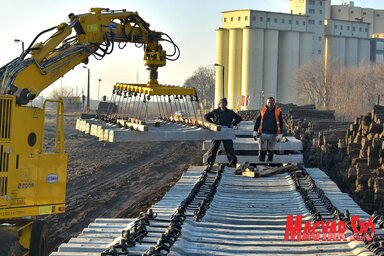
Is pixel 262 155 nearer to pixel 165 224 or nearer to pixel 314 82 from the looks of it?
pixel 165 224

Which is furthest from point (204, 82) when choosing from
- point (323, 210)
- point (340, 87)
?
point (323, 210)

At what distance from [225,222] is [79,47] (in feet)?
17.1

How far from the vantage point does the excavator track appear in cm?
677

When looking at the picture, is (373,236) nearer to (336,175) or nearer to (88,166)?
(336,175)

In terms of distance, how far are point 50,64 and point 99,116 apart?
361 cm

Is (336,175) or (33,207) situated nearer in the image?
(33,207)

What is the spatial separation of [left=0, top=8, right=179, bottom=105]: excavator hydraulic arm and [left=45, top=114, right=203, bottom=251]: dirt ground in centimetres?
373

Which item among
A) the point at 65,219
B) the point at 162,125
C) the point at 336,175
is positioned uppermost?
the point at 162,125

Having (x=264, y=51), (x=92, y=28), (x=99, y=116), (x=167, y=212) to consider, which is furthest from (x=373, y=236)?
(x=264, y=51)

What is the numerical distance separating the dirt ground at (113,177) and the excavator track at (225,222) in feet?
14.1

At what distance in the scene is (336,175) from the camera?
17562 millimetres

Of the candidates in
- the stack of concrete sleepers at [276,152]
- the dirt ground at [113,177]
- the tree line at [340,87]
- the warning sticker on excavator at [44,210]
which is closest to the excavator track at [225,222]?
the warning sticker on excavator at [44,210]

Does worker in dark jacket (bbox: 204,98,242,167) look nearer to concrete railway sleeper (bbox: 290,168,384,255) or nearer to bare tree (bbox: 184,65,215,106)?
concrete railway sleeper (bbox: 290,168,384,255)

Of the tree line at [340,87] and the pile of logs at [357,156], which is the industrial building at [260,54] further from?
the pile of logs at [357,156]
